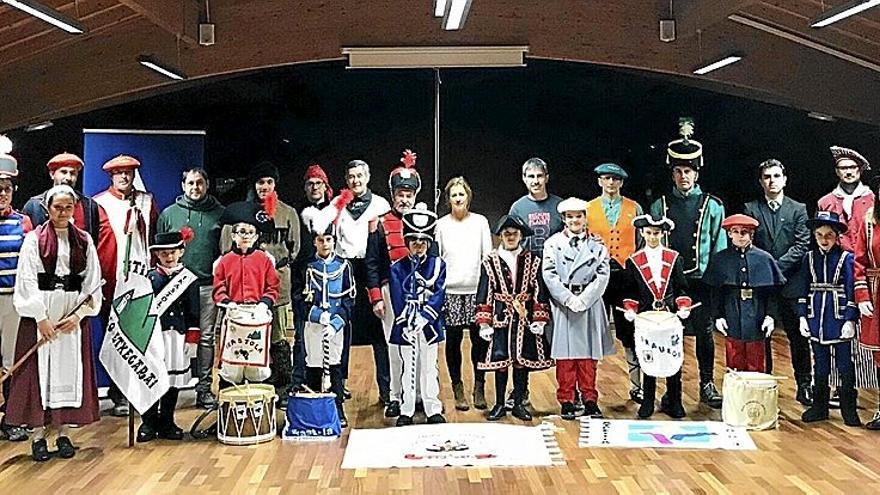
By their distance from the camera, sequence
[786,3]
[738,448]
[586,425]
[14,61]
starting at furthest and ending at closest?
[14,61] → [786,3] → [586,425] → [738,448]

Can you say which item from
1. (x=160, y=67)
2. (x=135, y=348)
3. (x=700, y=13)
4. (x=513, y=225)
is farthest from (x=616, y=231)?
(x=160, y=67)

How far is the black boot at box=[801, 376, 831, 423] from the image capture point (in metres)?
6.02

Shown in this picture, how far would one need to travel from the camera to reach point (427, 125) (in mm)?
10172

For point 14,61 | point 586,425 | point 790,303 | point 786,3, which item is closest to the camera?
point 586,425

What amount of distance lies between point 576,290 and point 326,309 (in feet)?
Answer: 4.88

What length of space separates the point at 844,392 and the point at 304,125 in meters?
5.99

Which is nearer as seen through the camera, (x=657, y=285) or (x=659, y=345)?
(x=659, y=345)

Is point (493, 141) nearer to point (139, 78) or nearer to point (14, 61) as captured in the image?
point (139, 78)

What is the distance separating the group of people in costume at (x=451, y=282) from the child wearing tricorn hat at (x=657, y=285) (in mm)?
12

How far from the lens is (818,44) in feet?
30.7

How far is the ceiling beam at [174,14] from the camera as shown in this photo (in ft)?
23.8

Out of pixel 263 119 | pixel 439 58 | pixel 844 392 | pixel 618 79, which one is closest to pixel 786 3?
pixel 618 79

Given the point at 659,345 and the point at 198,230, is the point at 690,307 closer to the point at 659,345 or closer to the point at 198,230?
the point at 659,345

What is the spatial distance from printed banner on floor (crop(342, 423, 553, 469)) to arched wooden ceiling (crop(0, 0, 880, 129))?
459cm
